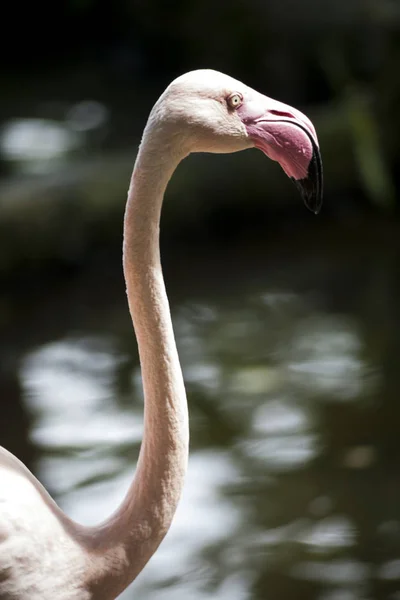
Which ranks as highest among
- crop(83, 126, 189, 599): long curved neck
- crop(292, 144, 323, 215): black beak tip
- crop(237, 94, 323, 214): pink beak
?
crop(237, 94, 323, 214): pink beak

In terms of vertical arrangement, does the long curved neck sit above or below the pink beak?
below

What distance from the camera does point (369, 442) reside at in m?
3.14

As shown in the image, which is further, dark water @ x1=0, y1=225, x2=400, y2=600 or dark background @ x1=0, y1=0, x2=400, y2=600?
dark background @ x1=0, y1=0, x2=400, y2=600

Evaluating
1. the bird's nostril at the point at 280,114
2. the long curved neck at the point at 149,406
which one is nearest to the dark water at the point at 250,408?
the long curved neck at the point at 149,406

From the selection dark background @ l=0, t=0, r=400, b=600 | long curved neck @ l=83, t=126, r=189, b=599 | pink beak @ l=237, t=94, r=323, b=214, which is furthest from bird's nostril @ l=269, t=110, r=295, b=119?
dark background @ l=0, t=0, r=400, b=600

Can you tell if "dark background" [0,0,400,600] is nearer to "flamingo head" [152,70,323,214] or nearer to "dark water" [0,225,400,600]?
"dark water" [0,225,400,600]

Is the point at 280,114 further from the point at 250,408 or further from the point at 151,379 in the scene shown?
the point at 250,408

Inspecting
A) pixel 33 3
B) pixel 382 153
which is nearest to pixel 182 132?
pixel 382 153

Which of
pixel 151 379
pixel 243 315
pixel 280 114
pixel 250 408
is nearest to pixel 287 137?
pixel 280 114

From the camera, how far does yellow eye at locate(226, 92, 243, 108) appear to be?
156 centimetres

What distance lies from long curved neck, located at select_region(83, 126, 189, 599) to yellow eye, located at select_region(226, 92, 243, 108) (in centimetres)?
12

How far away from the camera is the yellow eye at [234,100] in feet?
5.13

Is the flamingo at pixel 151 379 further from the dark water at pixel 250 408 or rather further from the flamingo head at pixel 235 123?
the dark water at pixel 250 408

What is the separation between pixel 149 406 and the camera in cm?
166
